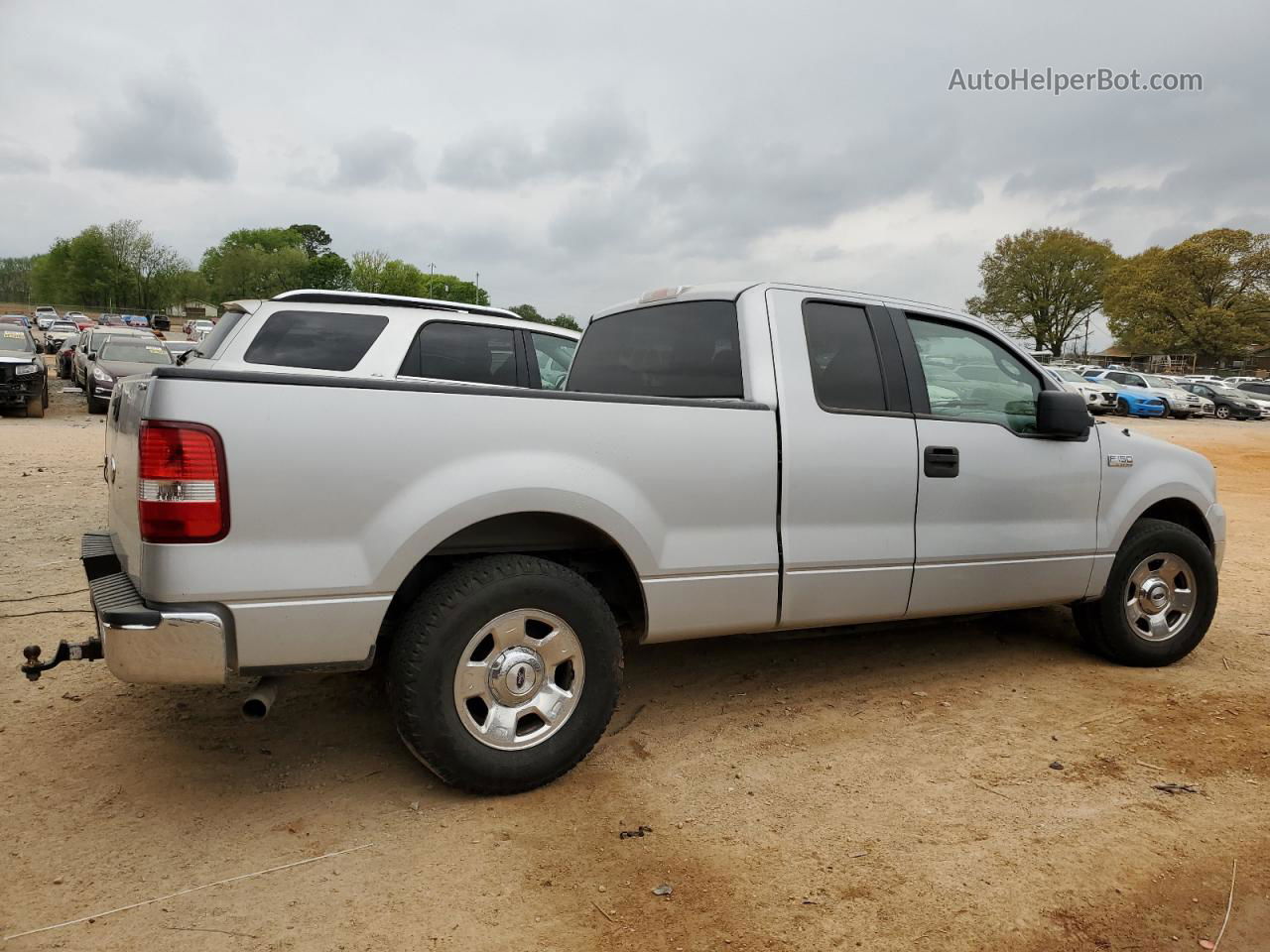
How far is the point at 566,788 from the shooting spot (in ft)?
10.8

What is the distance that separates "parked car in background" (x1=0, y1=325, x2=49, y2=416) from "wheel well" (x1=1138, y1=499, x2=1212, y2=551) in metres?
18.5

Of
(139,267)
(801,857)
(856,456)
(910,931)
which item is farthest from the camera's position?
(139,267)

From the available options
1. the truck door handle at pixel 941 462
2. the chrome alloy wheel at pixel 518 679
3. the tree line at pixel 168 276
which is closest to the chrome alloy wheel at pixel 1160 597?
the truck door handle at pixel 941 462

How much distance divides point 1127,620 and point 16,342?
1985cm

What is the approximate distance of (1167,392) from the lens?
32.5 metres

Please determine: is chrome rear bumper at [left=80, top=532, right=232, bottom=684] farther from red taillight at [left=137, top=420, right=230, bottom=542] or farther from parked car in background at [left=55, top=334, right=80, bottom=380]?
parked car in background at [left=55, top=334, right=80, bottom=380]

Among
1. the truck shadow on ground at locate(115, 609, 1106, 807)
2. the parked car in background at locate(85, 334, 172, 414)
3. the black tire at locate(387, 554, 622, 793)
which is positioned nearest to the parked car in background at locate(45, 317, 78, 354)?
the parked car in background at locate(85, 334, 172, 414)

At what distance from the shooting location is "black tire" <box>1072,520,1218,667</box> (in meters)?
4.66

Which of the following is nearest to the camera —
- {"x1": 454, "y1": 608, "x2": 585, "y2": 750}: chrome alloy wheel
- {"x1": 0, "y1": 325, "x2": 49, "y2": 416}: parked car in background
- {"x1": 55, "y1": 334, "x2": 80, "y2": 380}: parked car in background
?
{"x1": 454, "y1": 608, "x2": 585, "y2": 750}: chrome alloy wheel

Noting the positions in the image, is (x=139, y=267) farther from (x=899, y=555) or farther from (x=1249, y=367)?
(x=899, y=555)

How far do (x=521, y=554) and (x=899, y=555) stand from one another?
169 cm

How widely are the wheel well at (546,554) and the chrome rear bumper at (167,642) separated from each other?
539mm

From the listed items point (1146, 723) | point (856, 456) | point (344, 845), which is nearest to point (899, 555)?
point (856, 456)

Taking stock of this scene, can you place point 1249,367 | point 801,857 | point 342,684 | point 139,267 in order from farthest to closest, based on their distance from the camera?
point 139,267 → point 1249,367 → point 342,684 → point 801,857
